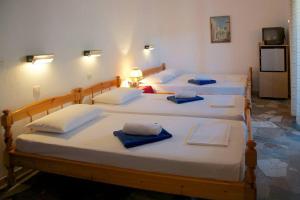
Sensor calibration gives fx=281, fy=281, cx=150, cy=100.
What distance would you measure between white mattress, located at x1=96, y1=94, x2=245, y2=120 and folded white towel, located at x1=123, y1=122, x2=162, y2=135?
2.78 feet

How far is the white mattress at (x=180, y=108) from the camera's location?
10.1ft

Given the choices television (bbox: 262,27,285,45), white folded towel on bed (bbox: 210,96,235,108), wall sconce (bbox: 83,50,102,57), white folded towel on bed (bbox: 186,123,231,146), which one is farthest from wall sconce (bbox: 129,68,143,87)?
television (bbox: 262,27,285,45)

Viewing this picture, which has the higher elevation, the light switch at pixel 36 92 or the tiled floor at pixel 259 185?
the light switch at pixel 36 92

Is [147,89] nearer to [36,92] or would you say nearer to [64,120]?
[36,92]

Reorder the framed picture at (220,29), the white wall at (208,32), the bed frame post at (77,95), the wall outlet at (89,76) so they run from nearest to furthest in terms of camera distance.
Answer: the bed frame post at (77,95)
the wall outlet at (89,76)
the white wall at (208,32)
the framed picture at (220,29)

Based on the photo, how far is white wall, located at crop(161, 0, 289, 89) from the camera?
20.2 ft

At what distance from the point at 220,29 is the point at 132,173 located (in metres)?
5.20

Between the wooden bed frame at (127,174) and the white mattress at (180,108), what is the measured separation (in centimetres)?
20

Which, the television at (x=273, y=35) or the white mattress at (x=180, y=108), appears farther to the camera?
the television at (x=273, y=35)

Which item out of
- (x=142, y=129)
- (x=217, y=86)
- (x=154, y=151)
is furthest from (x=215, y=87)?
(x=154, y=151)

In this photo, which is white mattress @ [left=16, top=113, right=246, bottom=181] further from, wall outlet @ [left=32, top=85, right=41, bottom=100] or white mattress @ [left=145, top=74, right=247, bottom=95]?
white mattress @ [left=145, top=74, right=247, bottom=95]

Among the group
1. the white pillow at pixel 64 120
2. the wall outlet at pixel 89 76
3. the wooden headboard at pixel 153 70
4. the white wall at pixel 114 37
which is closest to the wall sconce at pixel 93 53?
the white wall at pixel 114 37

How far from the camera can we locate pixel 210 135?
237cm

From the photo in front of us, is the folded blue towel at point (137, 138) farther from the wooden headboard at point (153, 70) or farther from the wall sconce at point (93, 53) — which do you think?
the wooden headboard at point (153, 70)
